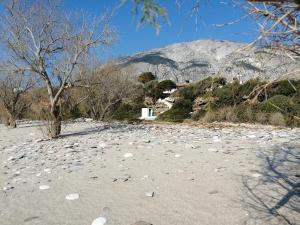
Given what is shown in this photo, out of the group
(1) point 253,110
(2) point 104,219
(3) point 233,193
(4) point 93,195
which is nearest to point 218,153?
(3) point 233,193

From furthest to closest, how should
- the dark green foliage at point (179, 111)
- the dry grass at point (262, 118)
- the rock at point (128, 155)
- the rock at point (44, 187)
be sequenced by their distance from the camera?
the dark green foliage at point (179, 111)
the dry grass at point (262, 118)
the rock at point (128, 155)
the rock at point (44, 187)

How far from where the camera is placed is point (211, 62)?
179 feet

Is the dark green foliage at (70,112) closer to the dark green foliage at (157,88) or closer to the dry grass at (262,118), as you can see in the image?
the dark green foliage at (157,88)

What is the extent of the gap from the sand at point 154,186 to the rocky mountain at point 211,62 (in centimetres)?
151

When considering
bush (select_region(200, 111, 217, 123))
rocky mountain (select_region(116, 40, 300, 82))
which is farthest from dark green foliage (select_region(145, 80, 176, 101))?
bush (select_region(200, 111, 217, 123))

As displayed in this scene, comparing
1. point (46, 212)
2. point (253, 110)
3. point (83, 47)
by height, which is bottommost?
point (46, 212)

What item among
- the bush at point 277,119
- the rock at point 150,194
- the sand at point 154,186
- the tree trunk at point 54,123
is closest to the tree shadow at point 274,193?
the sand at point 154,186

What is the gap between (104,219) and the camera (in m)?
3.63

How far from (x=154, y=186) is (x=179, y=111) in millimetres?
23239

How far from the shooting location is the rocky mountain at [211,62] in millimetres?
1940

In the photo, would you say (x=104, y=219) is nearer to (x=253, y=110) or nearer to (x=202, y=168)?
(x=202, y=168)

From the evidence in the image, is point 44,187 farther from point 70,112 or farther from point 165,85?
point 165,85

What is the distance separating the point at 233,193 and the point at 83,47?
871cm

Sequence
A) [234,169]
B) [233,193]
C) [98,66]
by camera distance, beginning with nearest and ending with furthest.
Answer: [233,193], [234,169], [98,66]
